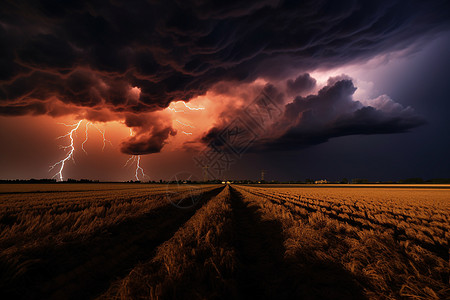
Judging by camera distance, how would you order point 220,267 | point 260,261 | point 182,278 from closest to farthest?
point 182,278 < point 220,267 < point 260,261

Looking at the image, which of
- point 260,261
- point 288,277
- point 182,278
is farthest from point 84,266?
point 288,277

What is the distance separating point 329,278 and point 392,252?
211 centimetres

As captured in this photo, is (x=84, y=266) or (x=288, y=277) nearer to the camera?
(x=288, y=277)

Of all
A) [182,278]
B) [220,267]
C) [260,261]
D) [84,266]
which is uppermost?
[182,278]

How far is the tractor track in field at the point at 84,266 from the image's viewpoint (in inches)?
176

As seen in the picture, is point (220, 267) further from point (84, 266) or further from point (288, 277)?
point (84, 266)

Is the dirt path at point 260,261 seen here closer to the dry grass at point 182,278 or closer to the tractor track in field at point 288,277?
the tractor track in field at point 288,277

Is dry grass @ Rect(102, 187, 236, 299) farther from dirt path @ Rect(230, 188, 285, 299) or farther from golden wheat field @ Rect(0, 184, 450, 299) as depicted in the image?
dirt path @ Rect(230, 188, 285, 299)

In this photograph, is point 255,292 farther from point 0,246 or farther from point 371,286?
point 0,246

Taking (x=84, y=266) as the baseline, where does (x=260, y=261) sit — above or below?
below

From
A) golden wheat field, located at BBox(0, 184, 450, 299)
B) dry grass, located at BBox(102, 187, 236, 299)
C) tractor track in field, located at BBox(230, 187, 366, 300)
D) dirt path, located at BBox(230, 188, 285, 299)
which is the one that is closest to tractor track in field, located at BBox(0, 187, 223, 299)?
golden wheat field, located at BBox(0, 184, 450, 299)

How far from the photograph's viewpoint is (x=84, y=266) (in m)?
5.71

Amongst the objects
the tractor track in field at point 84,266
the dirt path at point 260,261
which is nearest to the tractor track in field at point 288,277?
the dirt path at point 260,261

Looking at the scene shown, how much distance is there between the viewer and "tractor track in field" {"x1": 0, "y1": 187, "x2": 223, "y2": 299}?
14.7ft
